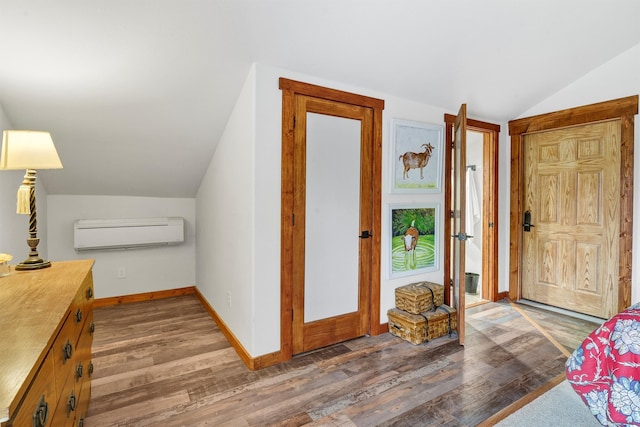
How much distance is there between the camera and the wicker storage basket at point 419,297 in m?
2.83

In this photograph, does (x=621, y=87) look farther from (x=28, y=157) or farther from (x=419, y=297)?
(x=28, y=157)

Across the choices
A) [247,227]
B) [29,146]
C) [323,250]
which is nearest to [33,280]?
[29,146]

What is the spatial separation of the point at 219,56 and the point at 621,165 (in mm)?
3472

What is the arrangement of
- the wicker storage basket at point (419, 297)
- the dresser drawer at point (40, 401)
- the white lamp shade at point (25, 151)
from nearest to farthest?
the dresser drawer at point (40, 401) → the white lamp shade at point (25, 151) → the wicker storage basket at point (419, 297)

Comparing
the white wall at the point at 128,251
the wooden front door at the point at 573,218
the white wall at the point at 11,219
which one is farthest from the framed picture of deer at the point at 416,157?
the white wall at the point at 11,219

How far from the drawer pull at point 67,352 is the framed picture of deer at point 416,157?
2.39m

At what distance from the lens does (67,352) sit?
1220mm

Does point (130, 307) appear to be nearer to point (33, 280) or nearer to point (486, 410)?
point (33, 280)

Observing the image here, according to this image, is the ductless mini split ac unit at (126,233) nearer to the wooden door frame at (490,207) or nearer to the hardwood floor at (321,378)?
the hardwood floor at (321,378)

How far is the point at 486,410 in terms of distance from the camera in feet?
6.10

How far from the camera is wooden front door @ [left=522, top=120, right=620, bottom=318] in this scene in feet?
10.3

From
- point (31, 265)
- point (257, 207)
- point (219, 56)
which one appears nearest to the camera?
point (31, 265)

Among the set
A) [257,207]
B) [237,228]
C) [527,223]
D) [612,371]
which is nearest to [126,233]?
[237,228]

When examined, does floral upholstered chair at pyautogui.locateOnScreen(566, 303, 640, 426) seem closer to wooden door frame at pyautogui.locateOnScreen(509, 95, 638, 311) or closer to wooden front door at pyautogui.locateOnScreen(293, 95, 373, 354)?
wooden front door at pyautogui.locateOnScreen(293, 95, 373, 354)
